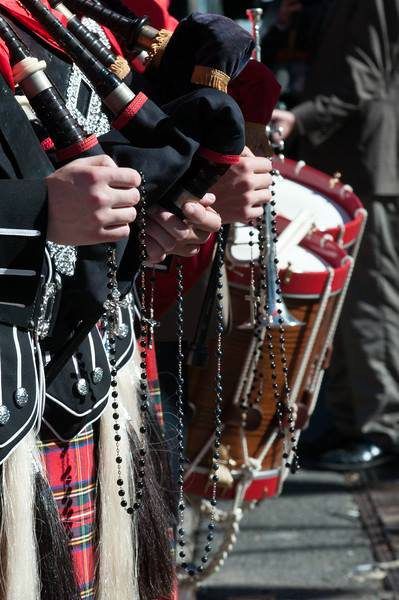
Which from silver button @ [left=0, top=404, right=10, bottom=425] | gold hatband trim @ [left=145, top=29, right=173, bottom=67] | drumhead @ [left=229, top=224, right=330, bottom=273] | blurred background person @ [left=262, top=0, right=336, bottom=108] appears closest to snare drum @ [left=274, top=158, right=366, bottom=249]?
drumhead @ [left=229, top=224, right=330, bottom=273]

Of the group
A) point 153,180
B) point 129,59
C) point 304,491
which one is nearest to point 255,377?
point 129,59

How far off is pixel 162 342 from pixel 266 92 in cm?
50

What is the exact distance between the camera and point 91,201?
4.09 feet

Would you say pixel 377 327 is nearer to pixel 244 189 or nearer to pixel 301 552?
pixel 301 552

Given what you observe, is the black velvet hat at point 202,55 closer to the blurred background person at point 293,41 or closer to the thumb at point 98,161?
the thumb at point 98,161

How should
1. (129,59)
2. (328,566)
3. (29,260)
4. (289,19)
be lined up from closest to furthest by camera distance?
(29,260), (129,59), (328,566), (289,19)

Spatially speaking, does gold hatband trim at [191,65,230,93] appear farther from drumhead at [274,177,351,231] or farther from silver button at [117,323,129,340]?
drumhead at [274,177,351,231]

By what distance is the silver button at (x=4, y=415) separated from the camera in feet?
4.23

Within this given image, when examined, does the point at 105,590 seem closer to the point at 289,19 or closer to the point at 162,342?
the point at 162,342

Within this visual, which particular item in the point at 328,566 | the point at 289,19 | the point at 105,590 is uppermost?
the point at 105,590

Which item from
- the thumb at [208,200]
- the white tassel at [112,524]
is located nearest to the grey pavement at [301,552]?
the white tassel at [112,524]

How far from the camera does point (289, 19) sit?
15.2 feet

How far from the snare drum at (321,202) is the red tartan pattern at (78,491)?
1.19 m

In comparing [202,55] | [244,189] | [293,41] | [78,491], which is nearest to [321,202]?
[244,189]
